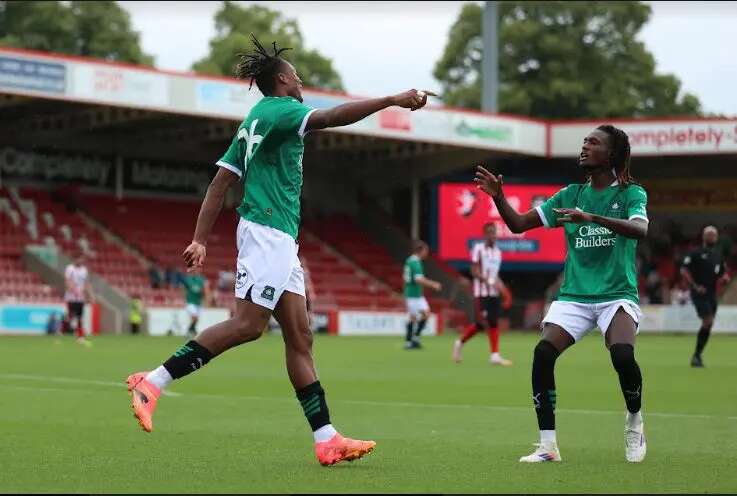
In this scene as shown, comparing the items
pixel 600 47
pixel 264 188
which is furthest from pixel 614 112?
pixel 264 188

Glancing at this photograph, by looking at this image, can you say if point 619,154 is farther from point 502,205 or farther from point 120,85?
point 120,85

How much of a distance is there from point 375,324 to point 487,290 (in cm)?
1979

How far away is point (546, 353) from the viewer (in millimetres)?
8766

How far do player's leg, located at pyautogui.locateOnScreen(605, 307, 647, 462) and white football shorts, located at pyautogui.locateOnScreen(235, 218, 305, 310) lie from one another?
2.07 m

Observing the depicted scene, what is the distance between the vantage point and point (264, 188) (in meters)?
8.17

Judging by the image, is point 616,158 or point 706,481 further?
point 616,158

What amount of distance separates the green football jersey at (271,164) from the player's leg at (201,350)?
1.63 ft

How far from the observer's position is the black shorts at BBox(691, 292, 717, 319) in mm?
21984

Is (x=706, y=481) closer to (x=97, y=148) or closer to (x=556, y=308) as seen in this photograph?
(x=556, y=308)

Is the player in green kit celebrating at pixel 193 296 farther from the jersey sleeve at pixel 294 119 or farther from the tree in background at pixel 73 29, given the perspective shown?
the tree in background at pixel 73 29

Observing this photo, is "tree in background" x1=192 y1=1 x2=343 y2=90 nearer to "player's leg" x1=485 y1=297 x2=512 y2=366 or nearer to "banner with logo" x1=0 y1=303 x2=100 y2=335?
"banner with logo" x1=0 y1=303 x2=100 y2=335

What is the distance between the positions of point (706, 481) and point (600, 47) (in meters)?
64.6

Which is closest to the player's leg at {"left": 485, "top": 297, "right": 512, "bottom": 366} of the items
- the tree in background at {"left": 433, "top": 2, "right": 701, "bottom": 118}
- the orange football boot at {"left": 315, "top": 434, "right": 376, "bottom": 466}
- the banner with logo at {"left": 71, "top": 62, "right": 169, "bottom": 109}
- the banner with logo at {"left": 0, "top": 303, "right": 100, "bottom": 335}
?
the orange football boot at {"left": 315, "top": 434, "right": 376, "bottom": 466}

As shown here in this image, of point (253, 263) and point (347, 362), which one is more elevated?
point (253, 263)
